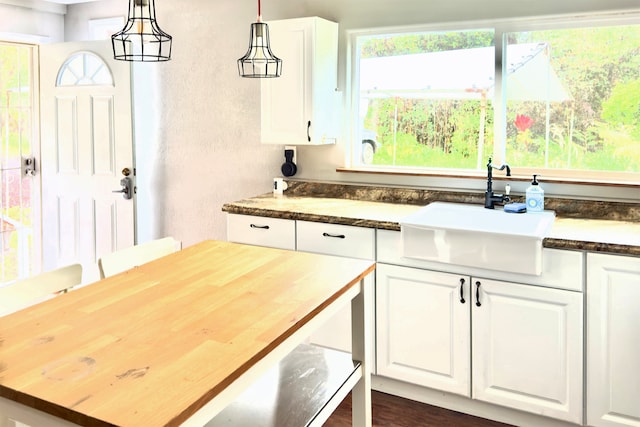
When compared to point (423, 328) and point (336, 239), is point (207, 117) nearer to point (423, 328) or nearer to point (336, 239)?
point (336, 239)

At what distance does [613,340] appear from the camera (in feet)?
7.84

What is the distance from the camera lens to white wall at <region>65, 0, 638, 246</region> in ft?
11.8

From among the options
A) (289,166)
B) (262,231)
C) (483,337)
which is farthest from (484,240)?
(289,166)

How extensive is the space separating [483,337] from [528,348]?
0.65 ft

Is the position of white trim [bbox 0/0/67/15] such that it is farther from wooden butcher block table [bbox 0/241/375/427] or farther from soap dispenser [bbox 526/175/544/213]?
soap dispenser [bbox 526/175/544/213]

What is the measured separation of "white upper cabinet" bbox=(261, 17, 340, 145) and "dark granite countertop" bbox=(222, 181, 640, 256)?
37 cm

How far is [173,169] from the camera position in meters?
4.18

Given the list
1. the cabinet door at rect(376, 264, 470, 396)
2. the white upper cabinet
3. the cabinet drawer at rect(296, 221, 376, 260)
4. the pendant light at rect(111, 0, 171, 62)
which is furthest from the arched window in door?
the cabinet door at rect(376, 264, 470, 396)

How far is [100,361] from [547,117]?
8.58 feet

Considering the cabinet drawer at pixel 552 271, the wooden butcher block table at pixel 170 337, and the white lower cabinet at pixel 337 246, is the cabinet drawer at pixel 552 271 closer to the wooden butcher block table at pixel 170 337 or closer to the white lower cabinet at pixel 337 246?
the white lower cabinet at pixel 337 246

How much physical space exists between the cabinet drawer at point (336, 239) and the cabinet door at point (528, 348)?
0.56 m

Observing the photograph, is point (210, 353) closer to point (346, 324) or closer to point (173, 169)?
point (346, 324)

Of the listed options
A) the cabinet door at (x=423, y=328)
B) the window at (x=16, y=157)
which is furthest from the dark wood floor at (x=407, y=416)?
the window at (x=16, y=157)

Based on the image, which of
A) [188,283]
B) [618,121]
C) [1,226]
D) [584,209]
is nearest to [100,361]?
[188,283]
